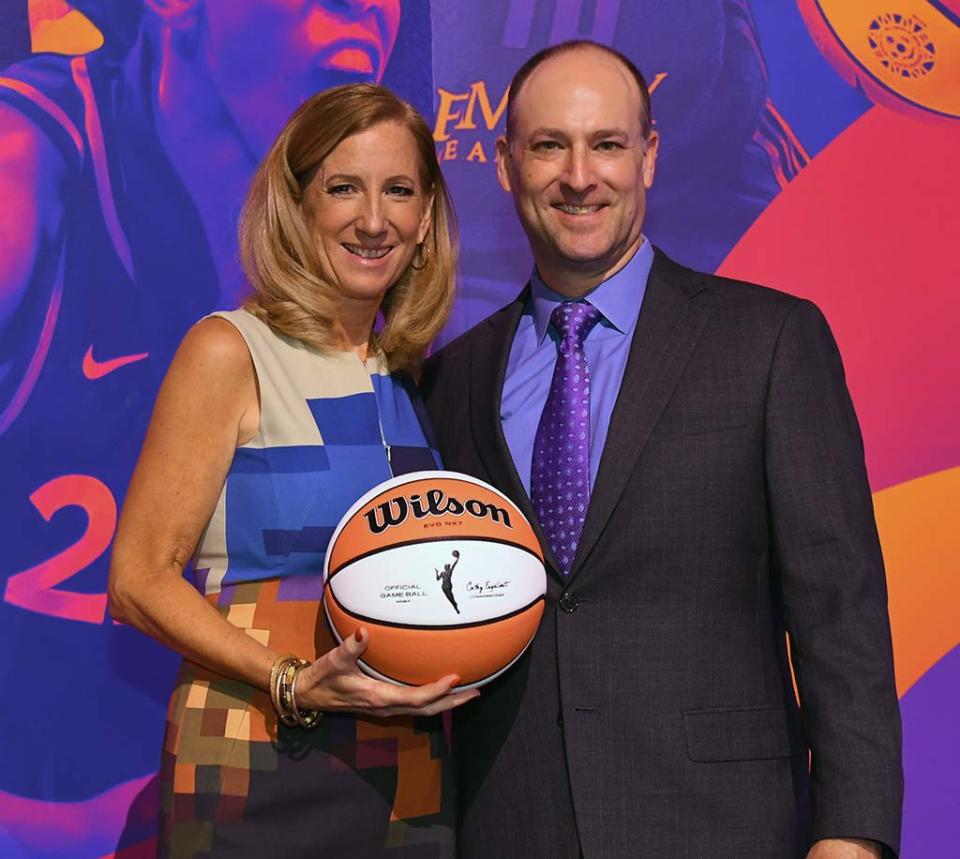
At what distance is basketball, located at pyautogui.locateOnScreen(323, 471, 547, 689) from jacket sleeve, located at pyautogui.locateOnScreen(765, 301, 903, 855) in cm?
48

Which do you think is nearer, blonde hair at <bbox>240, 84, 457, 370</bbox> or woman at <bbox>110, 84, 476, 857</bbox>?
woman at <bbox>110, 84, 476, 857</bbox>

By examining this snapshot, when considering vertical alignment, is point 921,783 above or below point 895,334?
below

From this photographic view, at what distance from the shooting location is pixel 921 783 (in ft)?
10.1

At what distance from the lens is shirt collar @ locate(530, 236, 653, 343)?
2455mm

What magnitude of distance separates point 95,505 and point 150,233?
28.1 inches

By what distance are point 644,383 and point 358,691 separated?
777 millimetres

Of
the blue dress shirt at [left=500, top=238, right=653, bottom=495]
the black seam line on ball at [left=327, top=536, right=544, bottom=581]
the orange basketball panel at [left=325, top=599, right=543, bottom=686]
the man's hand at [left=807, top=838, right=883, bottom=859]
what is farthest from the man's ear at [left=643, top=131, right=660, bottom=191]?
the man's hand at [left=807, top=838, right=883, bottom=859]

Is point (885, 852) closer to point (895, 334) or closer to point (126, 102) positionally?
point (895, 334)

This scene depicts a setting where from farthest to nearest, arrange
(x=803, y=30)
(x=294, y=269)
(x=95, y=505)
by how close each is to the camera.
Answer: (x=803, y=30), (x=95, y=505), (x=294, y=269)

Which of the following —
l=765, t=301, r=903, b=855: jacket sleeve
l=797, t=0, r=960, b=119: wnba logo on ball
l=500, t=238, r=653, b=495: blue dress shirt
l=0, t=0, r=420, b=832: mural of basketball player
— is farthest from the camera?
l=797, t=0, r=960, b=119: wnba logo on ball

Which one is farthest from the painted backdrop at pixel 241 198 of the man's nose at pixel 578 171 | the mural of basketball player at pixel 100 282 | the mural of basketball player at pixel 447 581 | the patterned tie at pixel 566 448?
the mural of basketball player at pixel 447 581

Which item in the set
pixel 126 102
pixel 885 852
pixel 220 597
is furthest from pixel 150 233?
pixel 885 852

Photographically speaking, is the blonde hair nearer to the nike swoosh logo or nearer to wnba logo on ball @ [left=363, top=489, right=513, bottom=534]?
wnba logo on ball @ [left=363, top=489, right=513, bottom=534]

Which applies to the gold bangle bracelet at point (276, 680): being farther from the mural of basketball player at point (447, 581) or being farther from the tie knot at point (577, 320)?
the tie knot at point (577, 320)
